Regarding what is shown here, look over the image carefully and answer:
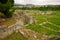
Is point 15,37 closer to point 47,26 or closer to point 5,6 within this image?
point 5,6

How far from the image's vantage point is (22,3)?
20.5 metres

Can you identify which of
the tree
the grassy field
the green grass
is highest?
the tree

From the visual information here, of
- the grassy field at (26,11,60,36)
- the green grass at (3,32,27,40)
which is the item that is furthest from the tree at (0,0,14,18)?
the grassy field at (26,11,60,36)

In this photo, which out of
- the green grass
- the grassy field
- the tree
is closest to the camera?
the green grass

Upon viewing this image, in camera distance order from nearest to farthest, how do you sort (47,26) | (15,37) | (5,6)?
(15,37)
(5,6)
(47,26)

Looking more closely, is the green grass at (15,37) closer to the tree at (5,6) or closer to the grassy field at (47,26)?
the tree at (5,6)

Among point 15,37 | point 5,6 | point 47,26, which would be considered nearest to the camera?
point 15,37

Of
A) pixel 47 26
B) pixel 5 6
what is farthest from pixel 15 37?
pixel 47 26

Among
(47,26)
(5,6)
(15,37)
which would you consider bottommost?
(47,26)

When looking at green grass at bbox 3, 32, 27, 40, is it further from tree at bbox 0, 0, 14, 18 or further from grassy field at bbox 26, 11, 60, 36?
grassy field at bbox 26, 11, 60, 36

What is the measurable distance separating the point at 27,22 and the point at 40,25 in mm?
797

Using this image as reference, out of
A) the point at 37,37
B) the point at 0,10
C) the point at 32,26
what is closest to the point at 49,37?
the point at 37,37

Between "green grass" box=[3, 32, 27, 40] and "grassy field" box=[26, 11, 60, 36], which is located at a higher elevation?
"green grass" box=[3, 32, 27, 40]

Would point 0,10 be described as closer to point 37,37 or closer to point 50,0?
point 37,37
